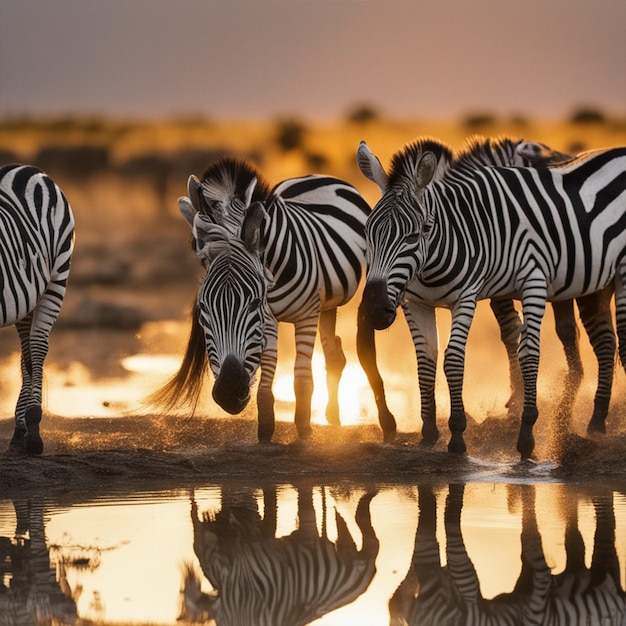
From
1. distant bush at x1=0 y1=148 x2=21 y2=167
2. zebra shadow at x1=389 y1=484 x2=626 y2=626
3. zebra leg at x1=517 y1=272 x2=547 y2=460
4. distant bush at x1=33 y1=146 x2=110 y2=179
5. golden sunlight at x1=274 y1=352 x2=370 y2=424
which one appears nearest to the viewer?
zebra shadow at x1=389 y1=484 x2=626 y2=626

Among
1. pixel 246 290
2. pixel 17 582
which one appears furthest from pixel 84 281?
pixel 17 582

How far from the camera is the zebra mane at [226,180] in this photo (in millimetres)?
8219

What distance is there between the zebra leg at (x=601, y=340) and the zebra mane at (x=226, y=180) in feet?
10.9

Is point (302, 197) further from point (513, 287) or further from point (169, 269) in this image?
point (169, 269)

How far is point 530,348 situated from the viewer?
30.2 feet

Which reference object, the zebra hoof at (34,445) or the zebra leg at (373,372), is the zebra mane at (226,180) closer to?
the zebra leg at (373,372)

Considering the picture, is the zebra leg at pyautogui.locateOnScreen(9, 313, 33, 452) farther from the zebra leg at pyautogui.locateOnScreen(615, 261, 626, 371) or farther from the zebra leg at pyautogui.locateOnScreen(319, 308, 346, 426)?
the zebra leg at pyautogui.locateOnScreen(615, 261, 626, 371)

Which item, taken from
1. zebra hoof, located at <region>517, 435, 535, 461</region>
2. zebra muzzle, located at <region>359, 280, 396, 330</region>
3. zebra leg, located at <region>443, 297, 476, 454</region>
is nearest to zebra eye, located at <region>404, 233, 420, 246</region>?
zebra muzzle, located at <region>359, 280, 396, 330</region>

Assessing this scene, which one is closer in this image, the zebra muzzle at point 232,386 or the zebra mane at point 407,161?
Result: the zebra muzzle at point 232,386

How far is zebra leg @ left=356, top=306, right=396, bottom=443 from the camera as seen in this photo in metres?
9.70

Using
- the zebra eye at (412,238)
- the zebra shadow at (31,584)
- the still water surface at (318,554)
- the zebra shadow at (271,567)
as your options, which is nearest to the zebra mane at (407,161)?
the zebra eye at (412,238)

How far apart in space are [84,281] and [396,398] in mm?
11137

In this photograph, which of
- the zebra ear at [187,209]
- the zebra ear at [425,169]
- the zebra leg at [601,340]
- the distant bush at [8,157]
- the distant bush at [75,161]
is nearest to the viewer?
the zebra ear at [187,209]

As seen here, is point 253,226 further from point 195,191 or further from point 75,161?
point 75,161
